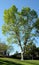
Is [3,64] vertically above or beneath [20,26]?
beneath

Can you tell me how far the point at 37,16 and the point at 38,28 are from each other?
8.77 ft

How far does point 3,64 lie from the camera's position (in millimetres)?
14609

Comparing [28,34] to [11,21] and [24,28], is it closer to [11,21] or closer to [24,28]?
[24,28]

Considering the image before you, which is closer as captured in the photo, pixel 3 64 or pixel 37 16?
pixel 3 64

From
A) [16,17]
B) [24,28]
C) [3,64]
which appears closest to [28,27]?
[24,28]

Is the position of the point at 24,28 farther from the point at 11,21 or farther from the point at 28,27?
the point at 11,21

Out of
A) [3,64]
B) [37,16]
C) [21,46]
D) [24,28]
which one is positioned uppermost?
[37,16]

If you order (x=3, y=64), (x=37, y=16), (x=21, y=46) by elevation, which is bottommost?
(x=3, y=64)

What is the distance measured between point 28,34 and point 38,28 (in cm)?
285

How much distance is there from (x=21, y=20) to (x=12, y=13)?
2.40 m

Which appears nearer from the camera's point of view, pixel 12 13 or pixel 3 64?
pixel 3 64

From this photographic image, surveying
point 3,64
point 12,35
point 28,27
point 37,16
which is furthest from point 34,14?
point 3,64

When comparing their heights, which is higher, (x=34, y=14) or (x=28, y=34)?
(x=34, y=14)

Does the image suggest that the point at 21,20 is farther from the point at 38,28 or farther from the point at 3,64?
the point at 3,64
